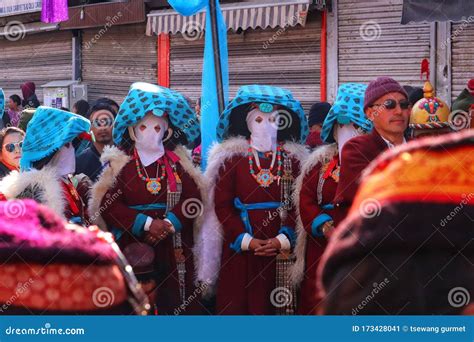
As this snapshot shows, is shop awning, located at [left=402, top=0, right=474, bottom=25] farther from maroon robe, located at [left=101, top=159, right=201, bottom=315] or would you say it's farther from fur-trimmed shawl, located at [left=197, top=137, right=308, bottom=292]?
maroon robe, located at [left=101, top=159, right=201, bottom=315]

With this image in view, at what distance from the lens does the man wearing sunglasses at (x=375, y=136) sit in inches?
144

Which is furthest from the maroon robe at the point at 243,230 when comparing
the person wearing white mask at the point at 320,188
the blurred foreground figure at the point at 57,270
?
the blurred foreground figure at the point at 57,270

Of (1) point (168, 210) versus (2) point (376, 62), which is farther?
(2) point (376, 62)

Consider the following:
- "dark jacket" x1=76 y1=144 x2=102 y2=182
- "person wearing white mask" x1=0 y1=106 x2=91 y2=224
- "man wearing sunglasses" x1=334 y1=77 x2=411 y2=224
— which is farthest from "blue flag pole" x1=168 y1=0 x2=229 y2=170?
"man wearing sunglasses" x1=334 y1=77 x2=411 y2=224

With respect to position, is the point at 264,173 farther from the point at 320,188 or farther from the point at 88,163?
the point at 88,163

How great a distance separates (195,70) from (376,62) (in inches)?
138

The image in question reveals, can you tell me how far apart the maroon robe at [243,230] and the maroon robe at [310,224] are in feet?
0.49

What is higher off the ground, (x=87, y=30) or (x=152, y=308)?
(x=87, y=30)

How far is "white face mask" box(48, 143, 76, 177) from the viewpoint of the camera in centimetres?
404

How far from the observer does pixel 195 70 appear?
1216 centimetres

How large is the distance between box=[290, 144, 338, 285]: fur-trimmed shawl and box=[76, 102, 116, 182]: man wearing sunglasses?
1705 millimetres

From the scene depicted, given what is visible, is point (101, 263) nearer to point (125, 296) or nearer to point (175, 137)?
point (125, 296)

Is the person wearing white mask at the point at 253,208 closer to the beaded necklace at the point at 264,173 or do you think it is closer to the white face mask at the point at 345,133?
the beaded necklace at the point at 264,173
